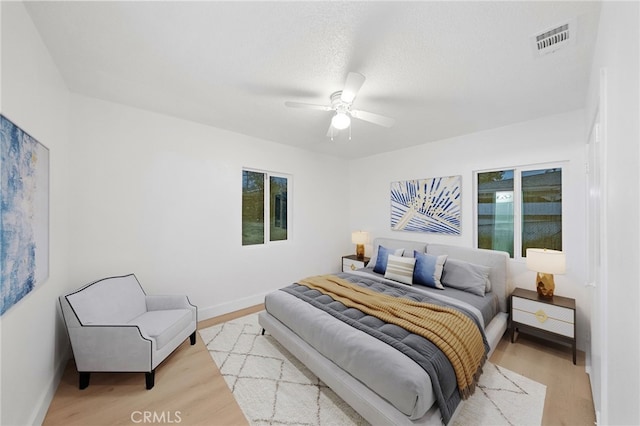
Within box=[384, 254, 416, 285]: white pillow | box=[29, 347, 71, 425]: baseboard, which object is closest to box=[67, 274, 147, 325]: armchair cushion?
box=[29, 347, 71, 425]: baseboard

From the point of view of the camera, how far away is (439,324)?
6.34 ft

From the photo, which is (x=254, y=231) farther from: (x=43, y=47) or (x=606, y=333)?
(x=606, y=333)

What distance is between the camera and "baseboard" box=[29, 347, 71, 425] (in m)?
1.61

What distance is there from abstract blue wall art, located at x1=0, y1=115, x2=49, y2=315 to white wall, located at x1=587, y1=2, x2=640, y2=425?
2709mm

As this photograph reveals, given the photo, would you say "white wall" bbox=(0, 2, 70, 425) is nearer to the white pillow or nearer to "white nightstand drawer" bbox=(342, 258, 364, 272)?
the white pillow

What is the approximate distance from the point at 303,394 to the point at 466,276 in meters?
2.24

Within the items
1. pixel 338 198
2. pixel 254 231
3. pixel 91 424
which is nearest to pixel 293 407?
pixel 91 424

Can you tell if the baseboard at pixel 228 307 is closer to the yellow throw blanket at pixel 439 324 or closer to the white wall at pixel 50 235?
the white wall at pixel 50 235

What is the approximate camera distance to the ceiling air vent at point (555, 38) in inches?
58.9

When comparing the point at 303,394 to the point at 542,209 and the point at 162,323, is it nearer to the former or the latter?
the point at 162,323

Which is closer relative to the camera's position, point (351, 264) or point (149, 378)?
point (149, 378)

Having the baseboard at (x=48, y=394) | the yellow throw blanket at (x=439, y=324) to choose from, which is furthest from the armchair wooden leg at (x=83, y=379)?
the yellow throw blanket at (x=439, y=324)

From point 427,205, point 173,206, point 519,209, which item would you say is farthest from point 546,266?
point 173,206

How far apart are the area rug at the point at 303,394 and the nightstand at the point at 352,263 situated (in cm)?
222
